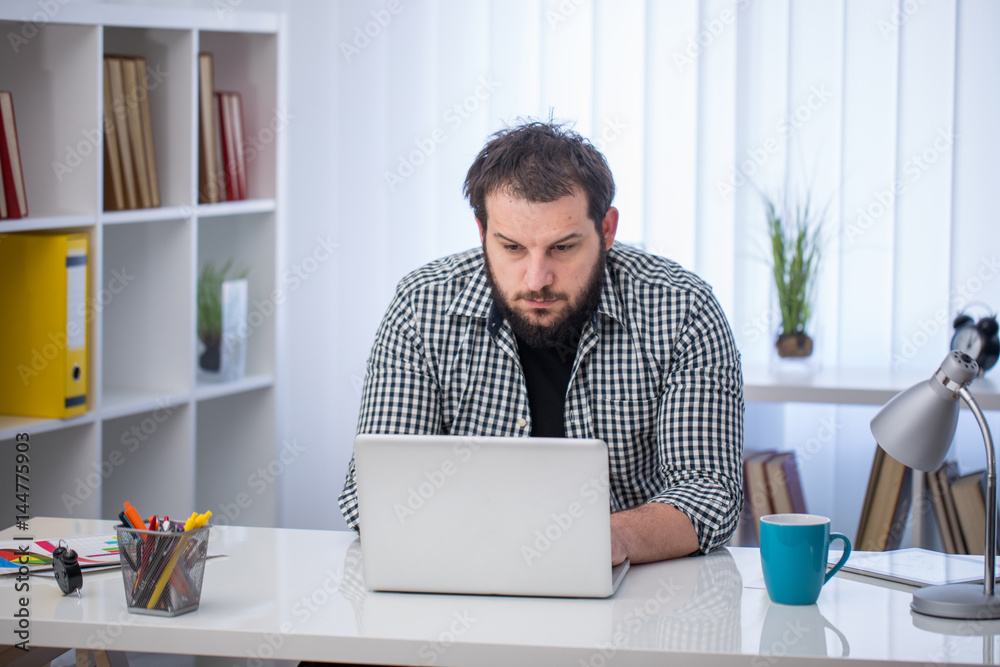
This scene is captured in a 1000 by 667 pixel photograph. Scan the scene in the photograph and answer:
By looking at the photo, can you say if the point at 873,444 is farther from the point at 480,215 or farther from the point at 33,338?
the point at 33,338

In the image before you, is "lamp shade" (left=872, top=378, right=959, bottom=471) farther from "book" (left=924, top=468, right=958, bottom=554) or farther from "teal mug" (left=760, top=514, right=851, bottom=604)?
"book" (left=924, top=468, right=958, bottom=554)

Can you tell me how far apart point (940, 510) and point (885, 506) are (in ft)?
0.42

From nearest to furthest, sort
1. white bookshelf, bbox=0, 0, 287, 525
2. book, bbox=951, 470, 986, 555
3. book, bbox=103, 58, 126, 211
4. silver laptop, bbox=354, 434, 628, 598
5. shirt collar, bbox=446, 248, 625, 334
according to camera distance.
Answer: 1. silver laptop, bbox=354, 434, 628, 598
2. shirt collar, bbox=446, 248, 625, 334
3. white bookshelf, bbox=0, 0, 287, 525
4. book, bbox=103, 58, 126, 211
5. book, bbox=951, 470, 986, 555

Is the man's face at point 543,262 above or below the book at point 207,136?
below

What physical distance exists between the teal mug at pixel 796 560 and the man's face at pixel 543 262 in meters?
0.59

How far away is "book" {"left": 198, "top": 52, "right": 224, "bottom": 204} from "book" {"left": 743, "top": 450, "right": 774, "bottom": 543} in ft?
5.08

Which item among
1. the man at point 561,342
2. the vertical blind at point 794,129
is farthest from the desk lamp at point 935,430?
the vertical blind at point 794,129

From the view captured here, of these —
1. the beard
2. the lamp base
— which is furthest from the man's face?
the lamp base

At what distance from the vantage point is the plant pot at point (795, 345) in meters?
2.75

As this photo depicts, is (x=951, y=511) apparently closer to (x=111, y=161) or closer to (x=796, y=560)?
(x=796, y=560)

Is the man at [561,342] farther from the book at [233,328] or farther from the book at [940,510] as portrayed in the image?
the book at [940,510]

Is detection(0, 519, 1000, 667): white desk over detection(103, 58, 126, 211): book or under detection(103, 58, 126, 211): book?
under

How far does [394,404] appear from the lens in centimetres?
179

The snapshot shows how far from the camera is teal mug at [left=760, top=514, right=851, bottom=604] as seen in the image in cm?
129
